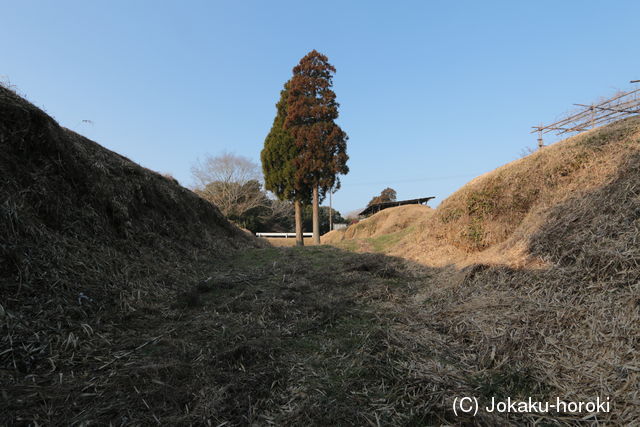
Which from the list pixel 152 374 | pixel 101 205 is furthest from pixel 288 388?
pixel 101 205

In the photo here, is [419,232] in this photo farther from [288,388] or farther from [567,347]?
[288,388]

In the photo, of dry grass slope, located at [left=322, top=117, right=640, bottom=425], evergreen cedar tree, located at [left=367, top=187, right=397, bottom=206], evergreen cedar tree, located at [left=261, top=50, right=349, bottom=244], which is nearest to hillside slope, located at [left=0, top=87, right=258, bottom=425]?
dry grass slope, located at [left=322, top=117, right=640, bottom=425]

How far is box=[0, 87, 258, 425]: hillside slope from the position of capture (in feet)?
6.57

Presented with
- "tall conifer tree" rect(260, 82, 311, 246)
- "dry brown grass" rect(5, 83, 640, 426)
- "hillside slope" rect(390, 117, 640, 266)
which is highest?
"tall conifer tree" rect(260, 82, 311, 246)

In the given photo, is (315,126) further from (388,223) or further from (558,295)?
(558,295)

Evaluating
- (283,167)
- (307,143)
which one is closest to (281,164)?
(283,167)

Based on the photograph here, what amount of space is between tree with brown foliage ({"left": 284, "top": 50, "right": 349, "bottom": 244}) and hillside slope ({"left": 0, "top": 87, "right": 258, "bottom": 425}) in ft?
38.8

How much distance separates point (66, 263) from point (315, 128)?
599 inches

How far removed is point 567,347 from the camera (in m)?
2.27

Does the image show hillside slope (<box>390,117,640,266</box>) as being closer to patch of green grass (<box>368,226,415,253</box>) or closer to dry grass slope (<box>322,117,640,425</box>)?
dry grass slope (<box>322,117,640,425</box>)

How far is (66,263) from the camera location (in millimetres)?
3068

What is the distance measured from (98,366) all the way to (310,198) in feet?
54.5

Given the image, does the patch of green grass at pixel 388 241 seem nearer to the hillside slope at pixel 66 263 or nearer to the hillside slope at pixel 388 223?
the hillside slope at pixel 388 223

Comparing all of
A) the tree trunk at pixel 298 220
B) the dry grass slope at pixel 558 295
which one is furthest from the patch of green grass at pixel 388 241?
the tree trunk at pixel 298 220
